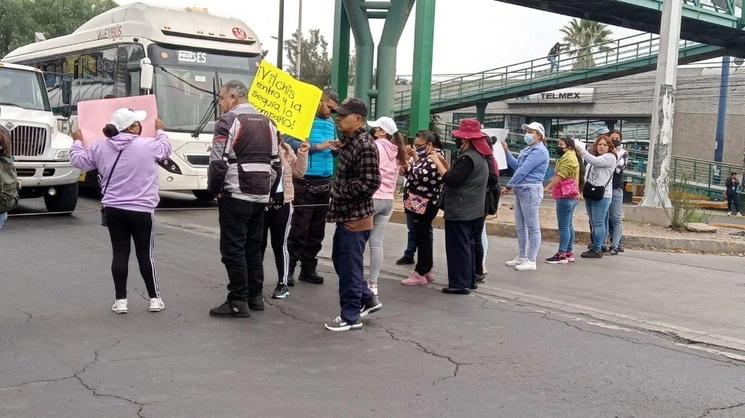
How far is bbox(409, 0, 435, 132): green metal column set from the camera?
53.3ft

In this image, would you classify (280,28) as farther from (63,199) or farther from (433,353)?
(433,353)

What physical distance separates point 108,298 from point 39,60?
13028 mm

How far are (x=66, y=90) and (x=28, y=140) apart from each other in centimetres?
246

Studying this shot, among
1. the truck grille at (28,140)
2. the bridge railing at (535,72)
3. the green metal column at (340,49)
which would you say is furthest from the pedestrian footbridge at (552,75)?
the truck grille at (28,140)

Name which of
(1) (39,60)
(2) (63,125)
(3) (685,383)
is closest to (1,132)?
(3) (685,383)

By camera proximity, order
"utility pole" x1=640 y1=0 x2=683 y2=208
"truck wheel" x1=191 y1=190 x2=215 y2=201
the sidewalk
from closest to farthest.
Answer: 1. the sidewalk
2. "utility pole" x1=640 y1=0 x2=683 y2=208
3. "truck wheel" x1=191 y1=190 x2=215 y2=201

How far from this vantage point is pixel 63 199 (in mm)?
12656

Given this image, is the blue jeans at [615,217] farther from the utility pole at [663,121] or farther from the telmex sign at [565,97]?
the telmex sign at [565,97]

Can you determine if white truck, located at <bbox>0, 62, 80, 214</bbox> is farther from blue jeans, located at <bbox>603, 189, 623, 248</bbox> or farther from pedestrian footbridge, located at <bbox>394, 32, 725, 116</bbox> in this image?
pedestrian footbridge, located at <bbox>394, 32, 725, 116</bbox>

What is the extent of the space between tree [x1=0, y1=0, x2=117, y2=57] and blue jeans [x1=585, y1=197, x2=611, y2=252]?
41.0 meters

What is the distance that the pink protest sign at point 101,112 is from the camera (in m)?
6.38

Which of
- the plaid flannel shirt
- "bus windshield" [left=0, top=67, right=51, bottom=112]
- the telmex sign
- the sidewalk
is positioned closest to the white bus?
"bus windshield" [left=0, top=67, right=51, bottom=112]

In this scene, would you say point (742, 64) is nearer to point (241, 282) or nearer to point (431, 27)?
point (431, 27)

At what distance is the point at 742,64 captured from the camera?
34438 millimetres
